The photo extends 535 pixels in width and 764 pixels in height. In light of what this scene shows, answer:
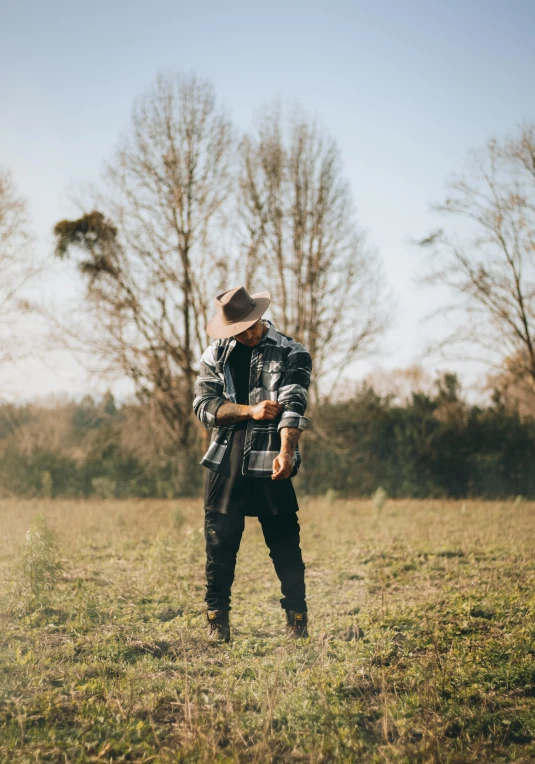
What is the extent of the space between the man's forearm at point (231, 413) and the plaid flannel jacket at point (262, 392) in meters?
0.04

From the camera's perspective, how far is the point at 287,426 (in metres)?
4.13

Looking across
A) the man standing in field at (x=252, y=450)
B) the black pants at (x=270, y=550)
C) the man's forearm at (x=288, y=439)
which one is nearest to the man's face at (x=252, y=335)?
the man standing in field at (x=252, y=450)

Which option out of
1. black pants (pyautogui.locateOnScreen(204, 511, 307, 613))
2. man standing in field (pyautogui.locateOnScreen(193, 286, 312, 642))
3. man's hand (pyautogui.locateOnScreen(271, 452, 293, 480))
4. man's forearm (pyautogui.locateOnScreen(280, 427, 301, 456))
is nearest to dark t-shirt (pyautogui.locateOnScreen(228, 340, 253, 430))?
man standing in field (pyautogui.locateOnScreen(193, 286, 312, 642))

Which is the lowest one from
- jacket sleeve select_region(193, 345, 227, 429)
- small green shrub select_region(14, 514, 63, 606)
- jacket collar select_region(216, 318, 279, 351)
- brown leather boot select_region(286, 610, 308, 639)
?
brown leather boot select_region(286, 610, 308, 639)

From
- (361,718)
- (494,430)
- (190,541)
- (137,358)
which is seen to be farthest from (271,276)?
(361,718)

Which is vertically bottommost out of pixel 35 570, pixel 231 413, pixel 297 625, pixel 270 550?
pixel 297 625

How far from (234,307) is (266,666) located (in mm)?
2184

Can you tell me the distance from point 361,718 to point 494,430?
19.4 metres

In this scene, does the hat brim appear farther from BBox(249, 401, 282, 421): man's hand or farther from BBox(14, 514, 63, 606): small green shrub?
BBox(14, 514, 63, 606): small green shrub

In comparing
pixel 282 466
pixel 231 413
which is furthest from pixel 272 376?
pixel 282 466

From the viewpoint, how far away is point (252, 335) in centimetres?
436

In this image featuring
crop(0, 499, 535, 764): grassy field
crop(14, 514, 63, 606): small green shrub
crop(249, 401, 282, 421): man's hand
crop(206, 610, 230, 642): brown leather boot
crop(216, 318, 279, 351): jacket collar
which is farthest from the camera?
crop(14, 514, 63, 606): small green shrub

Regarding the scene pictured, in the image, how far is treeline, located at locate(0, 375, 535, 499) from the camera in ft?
67.9

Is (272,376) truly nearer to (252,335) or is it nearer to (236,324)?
(252,335)
